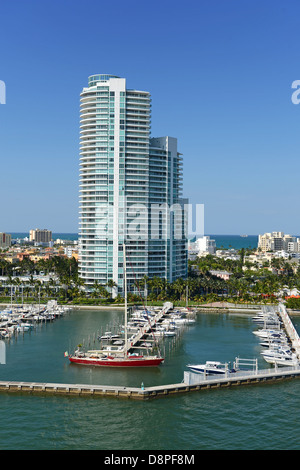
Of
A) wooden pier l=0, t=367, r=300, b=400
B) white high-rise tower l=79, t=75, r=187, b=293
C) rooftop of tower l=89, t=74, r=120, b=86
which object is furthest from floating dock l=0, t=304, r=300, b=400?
rooftop of tower l=89, t=74, r=120, b=86

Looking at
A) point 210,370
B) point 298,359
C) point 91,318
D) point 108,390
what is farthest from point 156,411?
point 91,318

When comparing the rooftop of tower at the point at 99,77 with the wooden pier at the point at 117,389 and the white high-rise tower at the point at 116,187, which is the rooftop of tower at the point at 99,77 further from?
the wooden pier at the point at 117,389

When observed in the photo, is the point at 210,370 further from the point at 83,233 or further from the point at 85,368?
the point at 83,233

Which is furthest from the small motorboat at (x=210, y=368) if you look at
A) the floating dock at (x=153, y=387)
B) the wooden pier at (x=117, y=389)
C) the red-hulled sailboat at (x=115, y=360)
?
the red-hulled sailboat at (x=115, y=360)

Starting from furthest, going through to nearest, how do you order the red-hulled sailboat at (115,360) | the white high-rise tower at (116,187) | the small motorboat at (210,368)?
the white high-rise tower at (116,187) < the red-hulled sailboat at (115,360) < the small motorboat at (210,368)

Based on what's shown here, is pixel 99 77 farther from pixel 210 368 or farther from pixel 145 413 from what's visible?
pixel 145 413

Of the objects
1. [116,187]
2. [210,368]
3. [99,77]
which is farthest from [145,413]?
A: [99,77]

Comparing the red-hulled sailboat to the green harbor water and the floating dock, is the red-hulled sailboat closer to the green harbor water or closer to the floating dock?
the green harbor water

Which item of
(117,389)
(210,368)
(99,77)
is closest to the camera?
(117,389)
